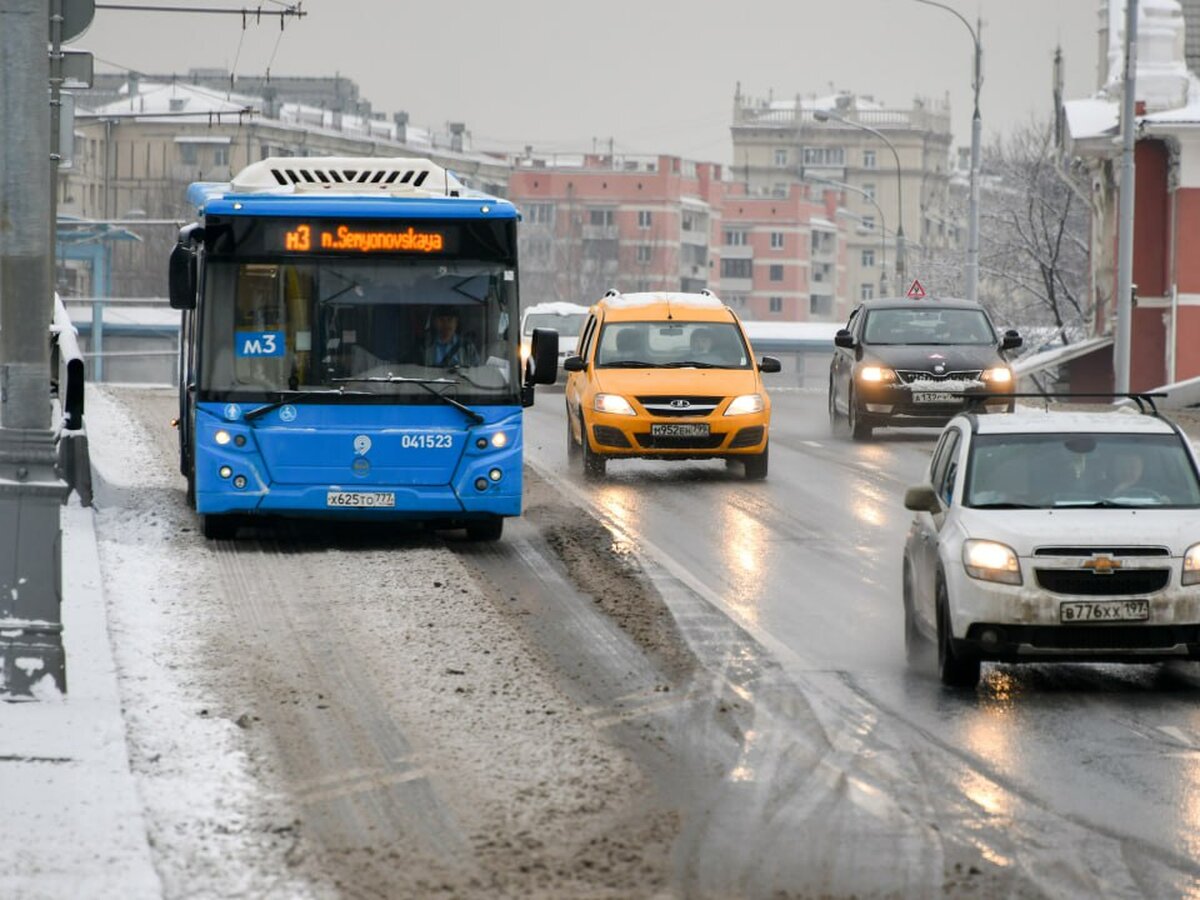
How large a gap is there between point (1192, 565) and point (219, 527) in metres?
8.69

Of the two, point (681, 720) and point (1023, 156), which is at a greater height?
point (1023, 156)

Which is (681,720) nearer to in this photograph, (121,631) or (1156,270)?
(121,631)

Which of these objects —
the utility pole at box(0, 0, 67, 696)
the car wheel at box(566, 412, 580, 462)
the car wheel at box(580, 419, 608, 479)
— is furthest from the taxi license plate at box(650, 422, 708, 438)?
the utility pole at box(0, 0, 67, 696)

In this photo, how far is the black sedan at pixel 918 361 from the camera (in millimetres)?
30812

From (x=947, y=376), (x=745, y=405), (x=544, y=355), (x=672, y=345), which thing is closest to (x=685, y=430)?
(x=745, y=405)

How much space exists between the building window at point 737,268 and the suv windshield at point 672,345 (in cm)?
16897

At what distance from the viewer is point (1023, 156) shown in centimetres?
8919

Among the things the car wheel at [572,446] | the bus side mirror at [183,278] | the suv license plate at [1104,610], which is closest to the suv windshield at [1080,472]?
the suv license plate at [1104,610]

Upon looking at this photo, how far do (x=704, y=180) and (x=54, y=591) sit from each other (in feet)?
587

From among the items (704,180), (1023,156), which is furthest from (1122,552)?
(704,180)

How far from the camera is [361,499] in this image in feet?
59.2

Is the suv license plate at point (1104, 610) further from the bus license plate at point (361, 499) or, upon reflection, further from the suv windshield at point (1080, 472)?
the bus license plate at point (361, 499)

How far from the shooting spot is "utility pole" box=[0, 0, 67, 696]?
1070 cm

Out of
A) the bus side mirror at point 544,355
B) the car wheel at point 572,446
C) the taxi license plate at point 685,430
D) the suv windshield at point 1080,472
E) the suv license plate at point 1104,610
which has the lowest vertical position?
the car wheel at point 572,446
